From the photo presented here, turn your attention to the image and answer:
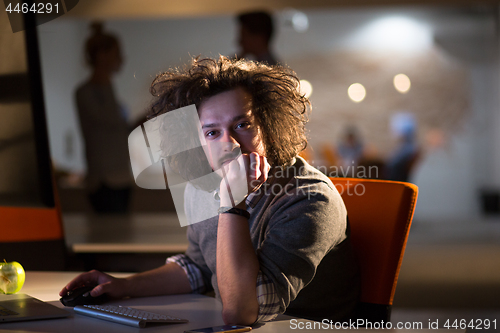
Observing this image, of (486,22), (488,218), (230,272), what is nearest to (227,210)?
(230,272)

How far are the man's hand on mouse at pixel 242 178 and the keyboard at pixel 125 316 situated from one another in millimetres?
234

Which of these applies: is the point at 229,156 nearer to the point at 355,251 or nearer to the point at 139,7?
the point at 355,251

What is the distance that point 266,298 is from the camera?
2.64 ft

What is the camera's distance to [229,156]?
971mm

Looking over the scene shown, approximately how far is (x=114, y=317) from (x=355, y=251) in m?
0.55

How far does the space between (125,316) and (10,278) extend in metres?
0.36

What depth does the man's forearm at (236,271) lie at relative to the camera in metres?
0.79

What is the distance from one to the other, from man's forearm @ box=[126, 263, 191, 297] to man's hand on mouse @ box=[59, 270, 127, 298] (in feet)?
0.06

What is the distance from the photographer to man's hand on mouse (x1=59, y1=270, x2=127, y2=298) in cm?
98

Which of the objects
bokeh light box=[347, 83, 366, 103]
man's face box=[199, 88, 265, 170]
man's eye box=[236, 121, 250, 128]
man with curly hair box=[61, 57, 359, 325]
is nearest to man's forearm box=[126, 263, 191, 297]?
man with curly hair box=[61, 57, 359, 325]

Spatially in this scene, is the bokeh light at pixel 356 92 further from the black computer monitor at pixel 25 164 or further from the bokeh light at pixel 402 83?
the black computer monitor at pixel 25 164

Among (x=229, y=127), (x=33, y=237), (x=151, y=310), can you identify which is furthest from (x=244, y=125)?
(x=33, y=237)

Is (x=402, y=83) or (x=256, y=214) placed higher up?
(x=402, y=83)

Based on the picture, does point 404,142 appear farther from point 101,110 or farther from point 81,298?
point 81,298
